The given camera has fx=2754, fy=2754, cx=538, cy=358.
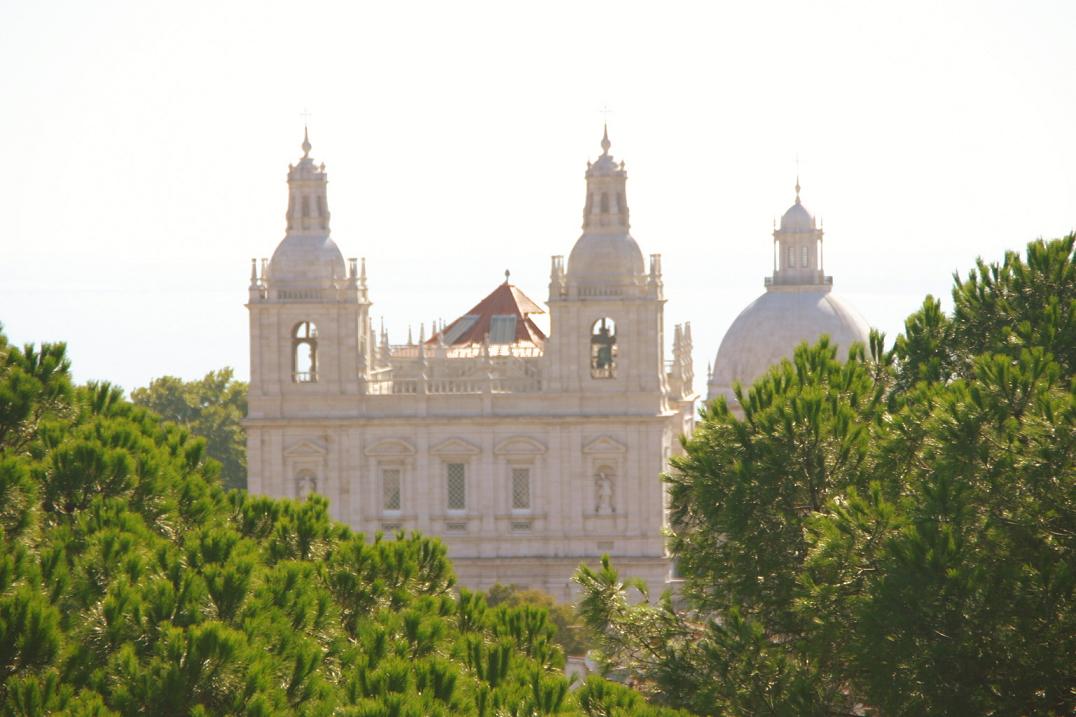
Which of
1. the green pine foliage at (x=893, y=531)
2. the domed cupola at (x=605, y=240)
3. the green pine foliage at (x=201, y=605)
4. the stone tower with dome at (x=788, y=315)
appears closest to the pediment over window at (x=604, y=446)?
the domed cupola at (x=605, y=240)

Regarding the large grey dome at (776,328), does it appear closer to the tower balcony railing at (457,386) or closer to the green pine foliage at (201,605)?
the tower balcony railing at (457,386)

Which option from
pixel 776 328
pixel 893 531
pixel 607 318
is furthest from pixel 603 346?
pixel 893 531

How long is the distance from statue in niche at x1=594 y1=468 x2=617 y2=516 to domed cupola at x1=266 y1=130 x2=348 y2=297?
1141cm

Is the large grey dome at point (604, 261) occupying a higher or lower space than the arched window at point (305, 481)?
higher

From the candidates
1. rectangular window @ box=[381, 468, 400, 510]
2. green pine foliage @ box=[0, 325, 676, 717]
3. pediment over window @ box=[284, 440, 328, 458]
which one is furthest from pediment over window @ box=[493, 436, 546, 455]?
green pine foliage @ box=[0, 325, 676, 717]

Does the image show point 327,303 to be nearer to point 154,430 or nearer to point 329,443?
point 329,443

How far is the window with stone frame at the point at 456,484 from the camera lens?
95062 millimetres

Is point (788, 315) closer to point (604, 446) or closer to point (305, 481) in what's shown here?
point (604, 446)

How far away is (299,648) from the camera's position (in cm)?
3447

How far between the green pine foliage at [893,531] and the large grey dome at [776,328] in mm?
73238

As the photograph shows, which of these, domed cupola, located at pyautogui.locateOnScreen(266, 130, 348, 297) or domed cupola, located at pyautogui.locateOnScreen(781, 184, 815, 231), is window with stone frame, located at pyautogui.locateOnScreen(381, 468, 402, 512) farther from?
domed cupola, located at pyautogui.locateOnScreen(781, 184, 815, 231)

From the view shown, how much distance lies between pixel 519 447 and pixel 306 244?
10313 millimetres

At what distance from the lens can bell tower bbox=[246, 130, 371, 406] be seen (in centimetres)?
9538

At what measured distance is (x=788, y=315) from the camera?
403ft
